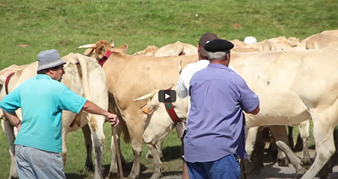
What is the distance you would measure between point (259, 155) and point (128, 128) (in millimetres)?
2192

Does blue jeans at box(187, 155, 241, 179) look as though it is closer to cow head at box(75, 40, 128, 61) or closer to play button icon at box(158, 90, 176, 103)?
play button icon at box(158, 90, 176, 103)

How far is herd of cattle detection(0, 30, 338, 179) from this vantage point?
Answer: 7902 mm

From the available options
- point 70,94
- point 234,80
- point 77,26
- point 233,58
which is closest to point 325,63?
point 233,58

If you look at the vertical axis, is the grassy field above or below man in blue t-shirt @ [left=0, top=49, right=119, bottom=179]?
below

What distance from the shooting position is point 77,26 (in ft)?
84.1

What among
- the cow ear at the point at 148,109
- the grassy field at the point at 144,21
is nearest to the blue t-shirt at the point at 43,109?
the cow ear at the point at 148,109

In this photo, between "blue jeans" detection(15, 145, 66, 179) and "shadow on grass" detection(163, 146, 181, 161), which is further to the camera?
"shadow on grass" detection(163, 146, 181, 161)

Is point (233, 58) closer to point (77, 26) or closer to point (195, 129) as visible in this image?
point (195, 129)

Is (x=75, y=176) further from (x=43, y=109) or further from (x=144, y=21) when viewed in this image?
(x=144, y=21)

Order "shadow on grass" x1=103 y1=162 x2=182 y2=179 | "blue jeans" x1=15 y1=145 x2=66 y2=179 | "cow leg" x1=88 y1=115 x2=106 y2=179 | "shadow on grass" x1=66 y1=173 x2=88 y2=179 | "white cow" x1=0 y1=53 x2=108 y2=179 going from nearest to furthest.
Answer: "blue jeans" x1=15 y1=145 x2=66 y2=179, "white cow" x1=0 y1=53 x2=108 y2=179, "cow leg" x1=88 y1=115 x2=106 y2=179, "shadow on grass" x1=66 y1=173 x2=88 y2=179, "shadow on grass" x1=103 y1=162 x2=182 y2=179

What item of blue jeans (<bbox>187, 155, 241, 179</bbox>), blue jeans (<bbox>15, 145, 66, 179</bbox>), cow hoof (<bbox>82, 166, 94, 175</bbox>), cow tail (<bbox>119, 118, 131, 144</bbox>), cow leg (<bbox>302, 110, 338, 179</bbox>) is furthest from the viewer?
cow tail (<bbox>119, 118, 131, 144</bbox>)

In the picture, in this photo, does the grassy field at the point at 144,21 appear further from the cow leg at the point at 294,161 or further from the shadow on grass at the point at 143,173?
the cow leg at the point at 294,161

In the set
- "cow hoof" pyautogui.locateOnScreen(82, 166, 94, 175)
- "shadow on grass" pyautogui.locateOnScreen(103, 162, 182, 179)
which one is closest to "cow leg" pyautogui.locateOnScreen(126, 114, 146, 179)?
"shadow on grass" pyautogui.locateOnScreen(103, 162, 182, 179)

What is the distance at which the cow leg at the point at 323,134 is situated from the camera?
7.84 metres
